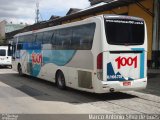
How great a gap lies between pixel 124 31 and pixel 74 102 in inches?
127

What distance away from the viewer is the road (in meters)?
10.6

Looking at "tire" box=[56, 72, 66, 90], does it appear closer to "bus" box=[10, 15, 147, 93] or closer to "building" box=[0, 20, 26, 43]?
"bus" box=[10, 15, 147, 93]

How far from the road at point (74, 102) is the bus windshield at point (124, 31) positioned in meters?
→ 2.13

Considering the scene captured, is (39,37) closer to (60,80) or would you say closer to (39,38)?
(39,38)

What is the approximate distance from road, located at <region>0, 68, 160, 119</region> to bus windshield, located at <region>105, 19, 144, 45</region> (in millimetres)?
2130

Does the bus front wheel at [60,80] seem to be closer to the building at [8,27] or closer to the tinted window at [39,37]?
the tinted window at [39,37]

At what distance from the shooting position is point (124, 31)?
1295 centimetres

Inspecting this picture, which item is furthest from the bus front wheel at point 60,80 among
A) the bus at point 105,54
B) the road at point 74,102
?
the road at point 74,102

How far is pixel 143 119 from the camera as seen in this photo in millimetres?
9320

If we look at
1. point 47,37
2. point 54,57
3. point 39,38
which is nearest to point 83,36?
point 54,57

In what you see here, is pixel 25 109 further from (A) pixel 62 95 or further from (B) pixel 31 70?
(B) pixel 31 70

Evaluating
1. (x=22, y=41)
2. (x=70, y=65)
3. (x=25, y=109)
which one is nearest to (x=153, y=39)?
(x=22, y=41)

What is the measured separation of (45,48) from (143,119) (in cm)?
963

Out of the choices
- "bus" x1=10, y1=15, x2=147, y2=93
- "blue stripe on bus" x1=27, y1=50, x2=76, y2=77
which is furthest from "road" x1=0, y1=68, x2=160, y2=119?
"blue stripe on bus" x1=27, y1=50, x2=76, y2=77
